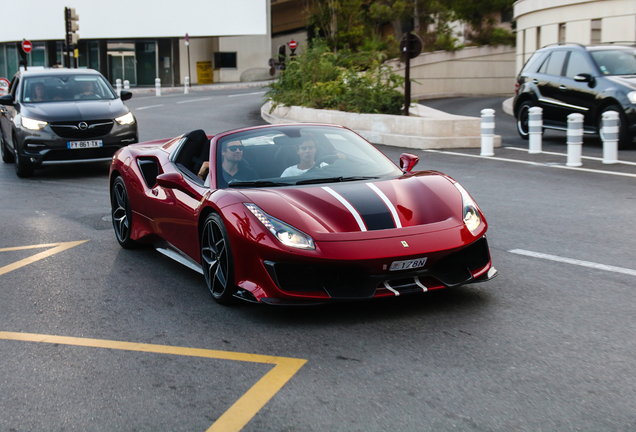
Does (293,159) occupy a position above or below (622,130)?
above

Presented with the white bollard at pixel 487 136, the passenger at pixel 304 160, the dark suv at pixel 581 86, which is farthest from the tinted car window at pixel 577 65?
the passenger at pixel 304 160

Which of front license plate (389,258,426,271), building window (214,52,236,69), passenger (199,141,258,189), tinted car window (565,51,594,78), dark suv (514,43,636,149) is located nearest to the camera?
front license plate (389,258,426,271)

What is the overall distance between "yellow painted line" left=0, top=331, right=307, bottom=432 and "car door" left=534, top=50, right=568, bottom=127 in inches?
514

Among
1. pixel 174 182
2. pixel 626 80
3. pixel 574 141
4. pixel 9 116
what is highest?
pixel 626 80

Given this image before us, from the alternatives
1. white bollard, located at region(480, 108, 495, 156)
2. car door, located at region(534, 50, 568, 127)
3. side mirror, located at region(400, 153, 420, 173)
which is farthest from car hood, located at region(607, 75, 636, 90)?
side mirror, located at region(400, 153, 420, 173)

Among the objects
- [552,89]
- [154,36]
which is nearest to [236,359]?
[552,89]

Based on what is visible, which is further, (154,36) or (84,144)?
(154,36)

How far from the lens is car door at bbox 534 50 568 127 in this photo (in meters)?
16.2

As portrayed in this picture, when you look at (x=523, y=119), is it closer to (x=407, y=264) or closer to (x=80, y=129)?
(x=80, y=129)

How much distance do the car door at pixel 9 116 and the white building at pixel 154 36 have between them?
1469 inches

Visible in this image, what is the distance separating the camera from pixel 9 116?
13898 millimetres

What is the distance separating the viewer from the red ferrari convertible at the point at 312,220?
4926 mm

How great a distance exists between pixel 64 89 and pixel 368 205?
10.2m

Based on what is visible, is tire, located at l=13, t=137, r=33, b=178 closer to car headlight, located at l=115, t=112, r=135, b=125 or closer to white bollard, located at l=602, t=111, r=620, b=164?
car headlight, located at l=115, t=112, r=135, b=125
